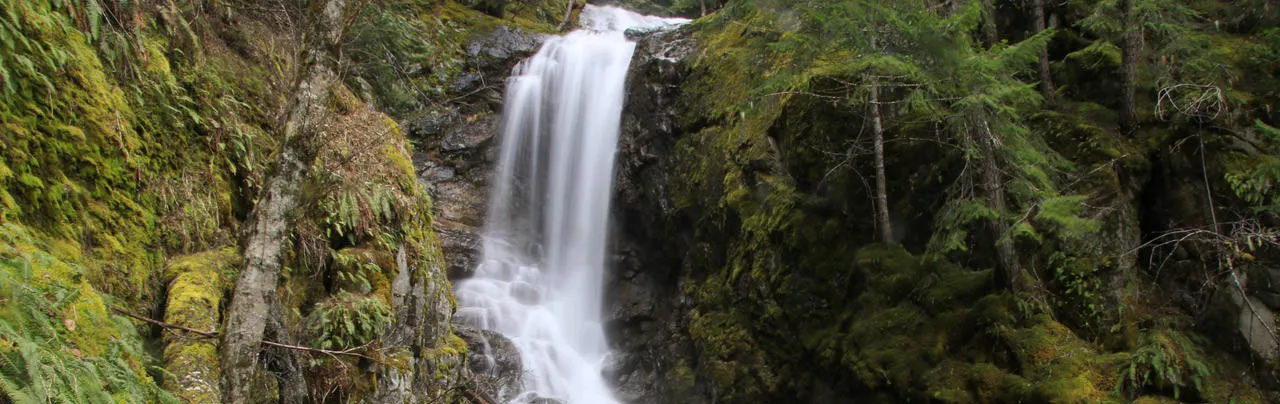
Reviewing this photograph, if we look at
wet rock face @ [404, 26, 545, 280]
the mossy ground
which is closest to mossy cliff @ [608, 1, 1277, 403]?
the mossy ground

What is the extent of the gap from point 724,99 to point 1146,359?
724cm

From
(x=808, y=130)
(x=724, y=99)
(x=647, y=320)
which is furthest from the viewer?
(x=647, y=320)

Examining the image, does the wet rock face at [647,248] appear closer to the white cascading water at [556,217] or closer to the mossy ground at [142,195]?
the white cascading water at [556,217]

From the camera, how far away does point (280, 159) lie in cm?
394

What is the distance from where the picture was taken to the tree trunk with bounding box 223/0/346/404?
144 inches

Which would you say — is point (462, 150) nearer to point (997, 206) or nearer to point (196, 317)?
point (196, 317)

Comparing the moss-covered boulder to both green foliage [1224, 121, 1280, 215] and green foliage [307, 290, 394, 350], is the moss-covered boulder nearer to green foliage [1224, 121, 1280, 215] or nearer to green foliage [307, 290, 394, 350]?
green foliage [307, 290, 394, 350]

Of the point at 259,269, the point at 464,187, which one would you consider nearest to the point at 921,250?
the point at 259,269

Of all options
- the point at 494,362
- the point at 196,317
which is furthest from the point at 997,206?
the point at 494,362

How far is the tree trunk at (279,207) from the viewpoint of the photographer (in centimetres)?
366

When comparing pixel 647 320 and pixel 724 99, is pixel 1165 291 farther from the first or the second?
pixel 647 320

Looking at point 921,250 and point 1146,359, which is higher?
point 921,250

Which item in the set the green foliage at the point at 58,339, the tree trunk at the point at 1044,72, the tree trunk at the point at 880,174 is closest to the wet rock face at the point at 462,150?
the tree trunk at the point at 880,174

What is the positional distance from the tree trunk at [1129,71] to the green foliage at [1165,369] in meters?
2.92
